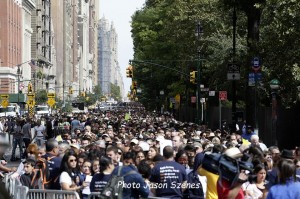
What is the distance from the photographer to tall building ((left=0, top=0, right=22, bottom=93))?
10356 cm

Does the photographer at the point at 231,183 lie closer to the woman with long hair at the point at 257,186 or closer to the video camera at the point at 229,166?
the video camera at the point at 229,166

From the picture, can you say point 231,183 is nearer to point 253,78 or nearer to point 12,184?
point 12,184

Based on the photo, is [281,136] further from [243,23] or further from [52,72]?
[52,72]

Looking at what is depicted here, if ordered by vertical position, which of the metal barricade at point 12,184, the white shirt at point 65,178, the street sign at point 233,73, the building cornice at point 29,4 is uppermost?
the building cornice at point 29,4

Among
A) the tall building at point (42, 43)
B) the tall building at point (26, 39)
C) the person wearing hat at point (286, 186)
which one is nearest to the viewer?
the person wearing hat at point (286, 186)

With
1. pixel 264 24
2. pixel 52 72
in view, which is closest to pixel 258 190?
pixel 264 24

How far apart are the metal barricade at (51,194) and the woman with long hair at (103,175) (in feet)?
0.86

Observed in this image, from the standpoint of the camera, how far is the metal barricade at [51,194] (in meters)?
10.2

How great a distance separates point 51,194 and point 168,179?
152 cm

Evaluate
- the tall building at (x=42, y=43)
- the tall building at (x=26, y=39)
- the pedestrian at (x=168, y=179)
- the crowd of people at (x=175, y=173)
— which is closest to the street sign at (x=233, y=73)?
the crowd of people at (x=175, y=173)

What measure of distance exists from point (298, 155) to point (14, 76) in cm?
10011

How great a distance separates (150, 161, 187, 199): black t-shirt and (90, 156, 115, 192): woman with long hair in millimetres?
596

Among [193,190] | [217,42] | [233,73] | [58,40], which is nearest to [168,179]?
[193,190]

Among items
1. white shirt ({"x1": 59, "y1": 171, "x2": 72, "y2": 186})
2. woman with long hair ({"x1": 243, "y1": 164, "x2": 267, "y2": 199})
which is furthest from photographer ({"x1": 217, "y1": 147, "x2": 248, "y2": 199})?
white shirt ({"x1": 59, "y1": 171, "x2": 72, "y2": 186})
